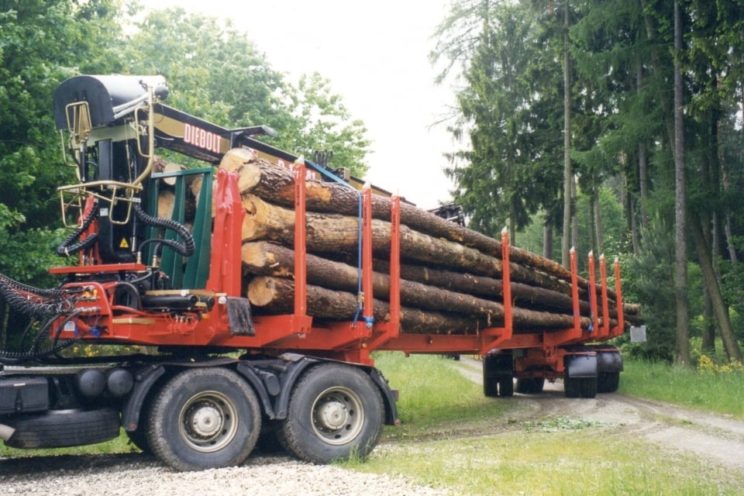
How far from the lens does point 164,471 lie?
24.0 ft

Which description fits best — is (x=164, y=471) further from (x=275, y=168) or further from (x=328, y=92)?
(x=328, y=92)

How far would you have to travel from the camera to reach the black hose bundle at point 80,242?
26.0ft

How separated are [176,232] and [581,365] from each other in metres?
9.92

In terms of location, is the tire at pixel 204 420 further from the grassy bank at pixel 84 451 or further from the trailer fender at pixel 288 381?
the grassy bank at pixel 84 451

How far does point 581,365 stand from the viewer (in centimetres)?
1555

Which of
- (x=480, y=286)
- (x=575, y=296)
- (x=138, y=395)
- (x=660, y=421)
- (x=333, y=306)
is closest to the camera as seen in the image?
(x=138, y=395)

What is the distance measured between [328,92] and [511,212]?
994 cm

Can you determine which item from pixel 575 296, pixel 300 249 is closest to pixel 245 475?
pixel 300 249

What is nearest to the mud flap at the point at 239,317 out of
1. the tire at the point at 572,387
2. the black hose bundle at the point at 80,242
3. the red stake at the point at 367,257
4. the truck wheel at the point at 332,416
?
the truck wheel at the point at 332,416

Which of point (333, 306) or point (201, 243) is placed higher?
point (201, 243)

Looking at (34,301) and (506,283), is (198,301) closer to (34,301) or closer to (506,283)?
(34,301)

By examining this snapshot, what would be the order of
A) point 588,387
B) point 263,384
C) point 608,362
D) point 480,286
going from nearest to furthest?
point 263,384
point 480,286
point 588,387
point 608,362

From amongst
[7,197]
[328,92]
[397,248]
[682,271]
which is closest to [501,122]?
[328,92]

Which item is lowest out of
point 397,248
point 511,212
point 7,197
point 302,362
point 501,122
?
point 302,362
